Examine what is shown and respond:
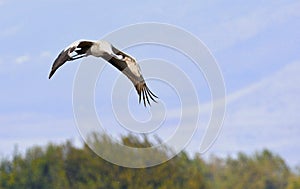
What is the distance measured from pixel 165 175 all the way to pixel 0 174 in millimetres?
6297

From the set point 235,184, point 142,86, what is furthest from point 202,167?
point 142,86

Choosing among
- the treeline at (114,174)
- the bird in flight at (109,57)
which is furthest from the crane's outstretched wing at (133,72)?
the treeline at (114,174)

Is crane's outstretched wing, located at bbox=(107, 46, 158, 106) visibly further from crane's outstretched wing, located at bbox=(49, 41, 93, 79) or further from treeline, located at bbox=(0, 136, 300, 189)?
treeline, located at bbox=(0, 136, 300, 189)

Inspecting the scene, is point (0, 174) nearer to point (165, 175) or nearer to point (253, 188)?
point (165, 175)

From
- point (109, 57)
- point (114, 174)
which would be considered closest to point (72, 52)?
point (109, 57)

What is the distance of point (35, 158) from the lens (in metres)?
33.4

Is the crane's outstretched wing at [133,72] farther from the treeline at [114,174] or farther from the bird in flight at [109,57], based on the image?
the treeline at [114,174]

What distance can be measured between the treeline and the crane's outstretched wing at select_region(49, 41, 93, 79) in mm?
18155

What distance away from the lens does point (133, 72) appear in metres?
10.3

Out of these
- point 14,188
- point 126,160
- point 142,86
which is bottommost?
point 142,86

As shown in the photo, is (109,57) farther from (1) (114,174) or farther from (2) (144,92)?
(1) (114,174)

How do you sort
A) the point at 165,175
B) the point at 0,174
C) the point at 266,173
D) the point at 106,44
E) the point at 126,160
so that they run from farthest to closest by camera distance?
the point at 266,173, the point at 0,174, the point at 165,175, the point at 126,160, the point at 106,44

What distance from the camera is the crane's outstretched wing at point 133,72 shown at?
10.1 m

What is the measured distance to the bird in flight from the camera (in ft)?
32.6
